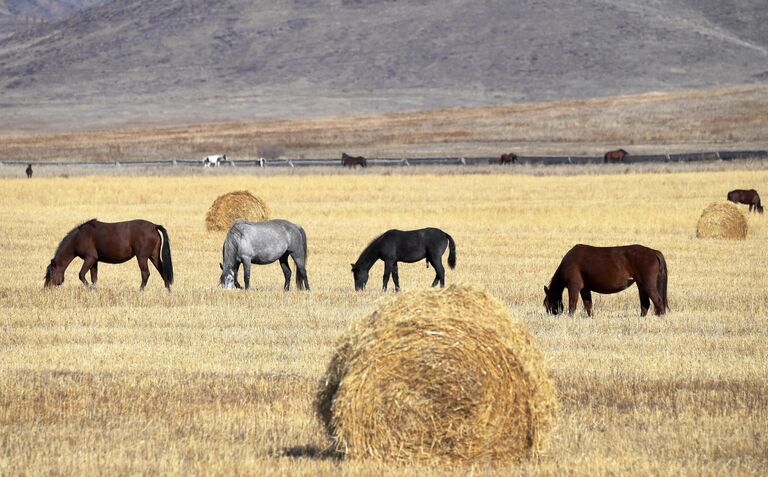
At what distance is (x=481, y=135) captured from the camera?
3231 inches

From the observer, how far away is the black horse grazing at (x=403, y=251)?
733 inches

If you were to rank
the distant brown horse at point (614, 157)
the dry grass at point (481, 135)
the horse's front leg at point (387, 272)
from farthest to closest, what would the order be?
1. the dry grass at point (481, 135)
2. the distant brown horse at point (614, 157)
3. the horse's front leg at point (387, 272)

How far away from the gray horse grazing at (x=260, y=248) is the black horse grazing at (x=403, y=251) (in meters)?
0.96

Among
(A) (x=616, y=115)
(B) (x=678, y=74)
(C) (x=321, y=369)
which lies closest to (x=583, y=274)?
(C) (x=321, y=369)

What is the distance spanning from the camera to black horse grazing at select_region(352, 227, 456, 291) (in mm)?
18609

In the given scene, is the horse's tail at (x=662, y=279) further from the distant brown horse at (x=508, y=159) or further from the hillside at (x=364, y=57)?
the hillside at (x=364, y=57)

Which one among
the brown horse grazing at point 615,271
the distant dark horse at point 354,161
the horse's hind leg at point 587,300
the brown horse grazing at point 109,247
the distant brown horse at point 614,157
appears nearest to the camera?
the brown horse grazing at point 615,271

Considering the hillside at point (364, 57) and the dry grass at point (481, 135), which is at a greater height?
the hillside at point (364, 57)

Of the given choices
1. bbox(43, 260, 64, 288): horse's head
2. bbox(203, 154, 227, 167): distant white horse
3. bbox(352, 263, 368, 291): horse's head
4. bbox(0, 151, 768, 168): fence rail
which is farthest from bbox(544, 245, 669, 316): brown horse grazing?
bbox(203, 154, 227, 167): distant white horse

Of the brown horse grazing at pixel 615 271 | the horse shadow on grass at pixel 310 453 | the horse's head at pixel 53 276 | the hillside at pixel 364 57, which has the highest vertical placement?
the hillside at pixel 364 57

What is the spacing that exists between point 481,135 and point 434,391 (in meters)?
74.2

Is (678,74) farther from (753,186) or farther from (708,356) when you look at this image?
(708,356)

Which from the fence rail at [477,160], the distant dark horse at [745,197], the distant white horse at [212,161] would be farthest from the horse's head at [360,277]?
the distant white horse at [212,161]

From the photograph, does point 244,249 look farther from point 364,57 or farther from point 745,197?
point 364,57
